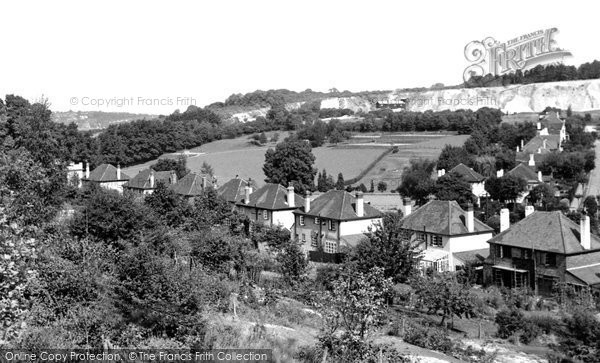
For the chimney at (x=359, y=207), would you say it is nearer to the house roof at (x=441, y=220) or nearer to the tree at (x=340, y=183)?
the house roof at (x=441, y=220)

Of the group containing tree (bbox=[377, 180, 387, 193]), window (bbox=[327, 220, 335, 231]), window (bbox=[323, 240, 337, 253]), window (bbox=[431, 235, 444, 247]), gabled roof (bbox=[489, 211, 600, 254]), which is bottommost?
window (bbox=[323, 240, 337, 253])

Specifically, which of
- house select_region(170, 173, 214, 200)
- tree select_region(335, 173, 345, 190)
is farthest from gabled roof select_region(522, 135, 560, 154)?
house select_region(170, 173, 214, 200)

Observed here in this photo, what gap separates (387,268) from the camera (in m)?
29.4

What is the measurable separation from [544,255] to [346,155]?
60786mm

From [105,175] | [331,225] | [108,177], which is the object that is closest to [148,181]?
[108,177]

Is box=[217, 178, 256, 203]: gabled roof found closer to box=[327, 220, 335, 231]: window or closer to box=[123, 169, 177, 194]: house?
box=[123, 169, 177, 194]: house

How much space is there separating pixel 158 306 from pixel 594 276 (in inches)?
921

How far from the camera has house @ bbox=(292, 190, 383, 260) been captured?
43.0 m

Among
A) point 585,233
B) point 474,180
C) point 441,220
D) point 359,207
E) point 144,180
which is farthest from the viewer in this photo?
point 144,180

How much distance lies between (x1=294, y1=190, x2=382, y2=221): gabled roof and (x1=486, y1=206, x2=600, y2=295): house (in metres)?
10.1

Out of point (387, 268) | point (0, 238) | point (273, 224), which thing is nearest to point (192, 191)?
point (273, 224)

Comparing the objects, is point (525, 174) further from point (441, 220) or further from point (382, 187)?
point (441, 220)

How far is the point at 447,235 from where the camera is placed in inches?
1505

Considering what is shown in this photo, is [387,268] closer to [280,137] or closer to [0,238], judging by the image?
[0,238]
